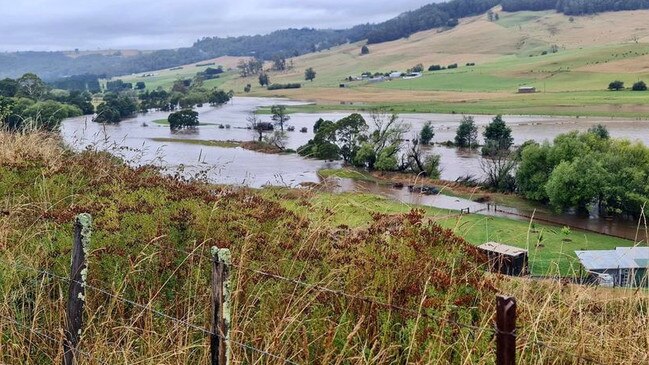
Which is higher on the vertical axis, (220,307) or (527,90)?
(220,307)

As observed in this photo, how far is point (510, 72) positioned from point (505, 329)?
137606mm

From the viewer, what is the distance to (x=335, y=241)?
596 centimetres

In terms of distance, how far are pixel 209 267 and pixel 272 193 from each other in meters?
3.59

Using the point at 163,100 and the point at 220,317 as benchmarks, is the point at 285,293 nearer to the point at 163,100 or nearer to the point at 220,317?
the point at 220,317

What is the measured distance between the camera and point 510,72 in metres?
132

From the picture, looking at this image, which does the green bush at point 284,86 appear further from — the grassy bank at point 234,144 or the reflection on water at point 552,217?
the reflection on water at point 552,217

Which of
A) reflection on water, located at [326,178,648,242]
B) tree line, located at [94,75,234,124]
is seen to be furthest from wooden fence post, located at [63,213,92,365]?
tree line, located at [94,75,234,124]

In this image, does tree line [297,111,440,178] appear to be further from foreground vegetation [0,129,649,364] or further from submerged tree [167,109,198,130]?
foreground vegetation [0,129,649,364]

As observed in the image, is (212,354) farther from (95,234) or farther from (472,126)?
(472,126)

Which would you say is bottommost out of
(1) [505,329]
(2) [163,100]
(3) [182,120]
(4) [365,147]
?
(4) [365,147]

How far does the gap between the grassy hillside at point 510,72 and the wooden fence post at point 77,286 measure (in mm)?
81098

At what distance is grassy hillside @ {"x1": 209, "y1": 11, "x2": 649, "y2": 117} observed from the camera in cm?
9388

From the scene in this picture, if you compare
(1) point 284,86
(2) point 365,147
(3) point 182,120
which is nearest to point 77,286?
(2) point 365,147

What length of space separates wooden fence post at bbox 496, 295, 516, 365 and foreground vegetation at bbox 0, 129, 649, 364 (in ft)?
1.28
